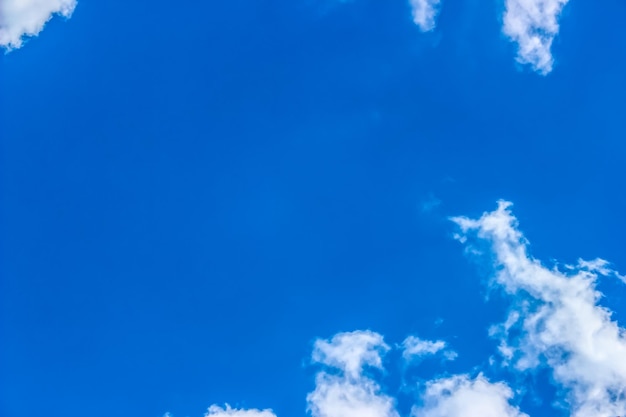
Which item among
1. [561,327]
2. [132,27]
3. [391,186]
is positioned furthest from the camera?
[132,27]

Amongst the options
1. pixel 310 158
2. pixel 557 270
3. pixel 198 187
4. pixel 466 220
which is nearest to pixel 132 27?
pixel 198 187

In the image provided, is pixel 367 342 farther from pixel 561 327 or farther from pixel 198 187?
pixel 198 187

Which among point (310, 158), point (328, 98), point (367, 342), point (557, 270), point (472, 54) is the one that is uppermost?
point (472, 54)

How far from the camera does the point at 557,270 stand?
152875 millimetres

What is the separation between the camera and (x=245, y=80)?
560 feet

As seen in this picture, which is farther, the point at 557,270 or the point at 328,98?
the point at 328,98

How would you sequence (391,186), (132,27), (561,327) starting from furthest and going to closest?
(132,27) → (391,186) → (561,327)

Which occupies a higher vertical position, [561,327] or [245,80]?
[245,80]

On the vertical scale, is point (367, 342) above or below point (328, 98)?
below

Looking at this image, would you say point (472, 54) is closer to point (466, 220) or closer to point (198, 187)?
point (466, 220)

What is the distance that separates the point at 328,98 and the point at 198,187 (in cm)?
3981

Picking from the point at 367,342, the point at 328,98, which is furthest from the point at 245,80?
the point at 367,342

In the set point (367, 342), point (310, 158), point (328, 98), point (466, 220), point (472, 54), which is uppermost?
point (472, 54)

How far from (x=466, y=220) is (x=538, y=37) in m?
51.5
